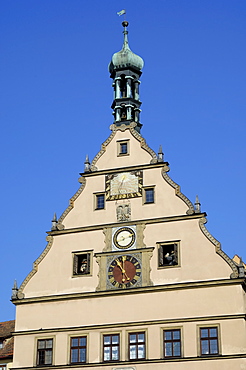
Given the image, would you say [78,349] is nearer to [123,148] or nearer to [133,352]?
[133,352]

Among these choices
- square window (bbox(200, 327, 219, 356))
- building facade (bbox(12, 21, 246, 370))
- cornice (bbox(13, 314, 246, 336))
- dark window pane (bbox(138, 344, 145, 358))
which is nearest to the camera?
square window (bbox(200, 327, 219, 356))

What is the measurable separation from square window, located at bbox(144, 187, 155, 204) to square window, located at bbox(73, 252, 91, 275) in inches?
132

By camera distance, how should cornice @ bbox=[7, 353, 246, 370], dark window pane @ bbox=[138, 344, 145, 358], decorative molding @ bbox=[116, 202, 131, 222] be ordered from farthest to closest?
decorative molding @ bbox=[116, 202, 131, 222], dark window pane @ bbox=[138, 344, 145, 358], cornice @ bbox=[7, 353, 246, 370]

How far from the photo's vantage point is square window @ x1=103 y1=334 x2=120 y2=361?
31.4 metres

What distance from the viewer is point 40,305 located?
3338 centimetres

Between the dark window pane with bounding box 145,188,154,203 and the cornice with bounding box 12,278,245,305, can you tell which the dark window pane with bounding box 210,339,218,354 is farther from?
the dark window pane with bounding box 145,188,154,203

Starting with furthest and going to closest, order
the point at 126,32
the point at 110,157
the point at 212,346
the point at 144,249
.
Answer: the point at 126,32
the point at 110,157
the point at 144,249
the point at 212,346

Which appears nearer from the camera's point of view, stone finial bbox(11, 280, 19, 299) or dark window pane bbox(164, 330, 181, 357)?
dark window pane bbox(164, 330, 181, 357)

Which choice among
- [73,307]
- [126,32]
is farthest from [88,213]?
[126,32]

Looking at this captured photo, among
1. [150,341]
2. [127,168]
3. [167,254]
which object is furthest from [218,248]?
[127,168]

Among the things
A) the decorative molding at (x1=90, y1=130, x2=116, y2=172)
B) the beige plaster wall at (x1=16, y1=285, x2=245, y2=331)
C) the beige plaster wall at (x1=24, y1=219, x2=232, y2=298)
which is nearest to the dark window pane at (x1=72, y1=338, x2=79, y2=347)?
the beige plaster wall at (x1=16, y1=285, x2=245, y2=331)

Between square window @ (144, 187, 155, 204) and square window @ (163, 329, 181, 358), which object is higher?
square window @ (144, 187, 155, 204)

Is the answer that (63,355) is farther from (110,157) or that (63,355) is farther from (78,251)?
(110,157)

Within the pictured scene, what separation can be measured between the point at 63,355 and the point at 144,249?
544cm
